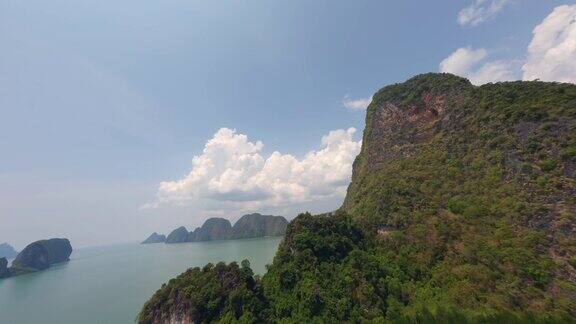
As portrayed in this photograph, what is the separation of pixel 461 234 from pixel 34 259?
173653 mm

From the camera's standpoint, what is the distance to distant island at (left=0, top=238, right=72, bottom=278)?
124881 mm

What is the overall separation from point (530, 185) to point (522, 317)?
1783cm

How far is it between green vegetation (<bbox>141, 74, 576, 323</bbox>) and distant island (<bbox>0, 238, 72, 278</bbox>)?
143 meters

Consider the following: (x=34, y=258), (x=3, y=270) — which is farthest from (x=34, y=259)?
(x=3, y=270)

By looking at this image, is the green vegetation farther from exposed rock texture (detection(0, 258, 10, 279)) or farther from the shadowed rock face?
the shadowed rock face

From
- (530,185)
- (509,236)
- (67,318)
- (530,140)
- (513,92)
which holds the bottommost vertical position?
(67,318)

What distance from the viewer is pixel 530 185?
3550 cm

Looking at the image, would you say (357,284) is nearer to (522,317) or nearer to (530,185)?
(522,317)

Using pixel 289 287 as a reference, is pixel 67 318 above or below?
below

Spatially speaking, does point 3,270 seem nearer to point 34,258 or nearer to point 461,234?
point 34,258

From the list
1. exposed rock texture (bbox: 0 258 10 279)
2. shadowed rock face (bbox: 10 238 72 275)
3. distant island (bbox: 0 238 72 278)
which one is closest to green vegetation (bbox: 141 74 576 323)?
exposed rock texture (bbox: 0 258 10 279)

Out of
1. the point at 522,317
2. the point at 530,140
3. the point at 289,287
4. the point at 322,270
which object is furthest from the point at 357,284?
the point at 530,140

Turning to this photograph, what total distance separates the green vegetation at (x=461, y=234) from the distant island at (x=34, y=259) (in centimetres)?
14297

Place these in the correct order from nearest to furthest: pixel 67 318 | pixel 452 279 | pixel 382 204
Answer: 1. pixel 452 279
2. pixel 382 204
3. pixel 67 318
